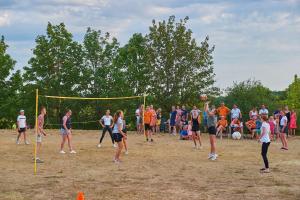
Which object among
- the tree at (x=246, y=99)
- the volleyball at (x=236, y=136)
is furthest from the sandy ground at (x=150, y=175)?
the tree at (x=246, y=99)

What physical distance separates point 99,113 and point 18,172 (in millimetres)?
19048

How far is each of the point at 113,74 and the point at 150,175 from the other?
24.8 meters

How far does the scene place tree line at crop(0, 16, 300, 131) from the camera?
33.9 meters

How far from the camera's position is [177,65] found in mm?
34094

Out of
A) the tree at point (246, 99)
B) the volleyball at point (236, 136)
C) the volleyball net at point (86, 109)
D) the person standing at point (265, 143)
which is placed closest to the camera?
the person standing at point (265, 143)

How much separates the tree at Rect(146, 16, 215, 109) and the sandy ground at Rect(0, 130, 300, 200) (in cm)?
1515

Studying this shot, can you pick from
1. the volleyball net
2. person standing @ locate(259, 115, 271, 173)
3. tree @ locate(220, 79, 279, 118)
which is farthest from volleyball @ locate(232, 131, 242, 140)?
person standing @ locate(259, 115, 271, 173)

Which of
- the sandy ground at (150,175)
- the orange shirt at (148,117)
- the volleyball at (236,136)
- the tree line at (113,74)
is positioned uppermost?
the tree line at (113,74)

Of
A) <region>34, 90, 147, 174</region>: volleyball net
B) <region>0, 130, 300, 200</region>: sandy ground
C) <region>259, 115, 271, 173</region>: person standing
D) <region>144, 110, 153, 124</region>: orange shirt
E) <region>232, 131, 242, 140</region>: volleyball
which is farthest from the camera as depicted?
<region>34, 90, 147, 174</region>: volleyball net

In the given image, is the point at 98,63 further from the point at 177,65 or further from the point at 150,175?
the point at 150,175

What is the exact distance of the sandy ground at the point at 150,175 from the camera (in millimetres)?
10359

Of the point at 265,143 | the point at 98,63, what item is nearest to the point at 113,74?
the point at 98,63

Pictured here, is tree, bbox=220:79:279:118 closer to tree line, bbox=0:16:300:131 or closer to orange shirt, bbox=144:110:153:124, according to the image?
tree line, bbox=0:16:300:131

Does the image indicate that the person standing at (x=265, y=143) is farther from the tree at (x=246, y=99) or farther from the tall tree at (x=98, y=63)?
the tall tree at (x=98, y=63)
